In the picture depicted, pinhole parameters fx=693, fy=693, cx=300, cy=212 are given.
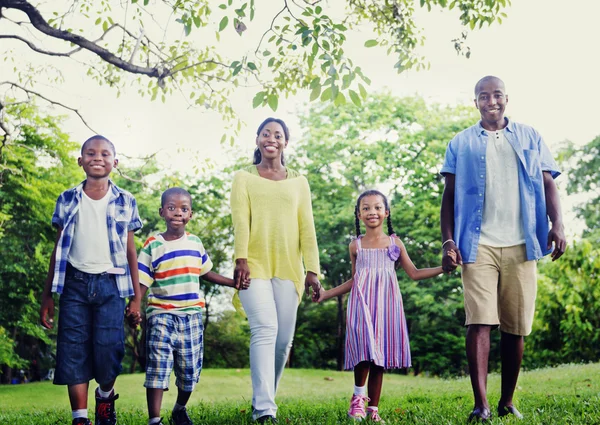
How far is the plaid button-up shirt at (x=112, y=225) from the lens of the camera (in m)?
4.71

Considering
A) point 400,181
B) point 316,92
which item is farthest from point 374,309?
point 400,181

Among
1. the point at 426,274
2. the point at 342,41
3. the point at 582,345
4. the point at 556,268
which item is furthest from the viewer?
the point at 556,268

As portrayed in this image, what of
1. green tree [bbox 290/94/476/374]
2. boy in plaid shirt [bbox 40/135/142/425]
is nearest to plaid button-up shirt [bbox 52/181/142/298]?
boy in plaid shirt [bbox 40/135/142/425]

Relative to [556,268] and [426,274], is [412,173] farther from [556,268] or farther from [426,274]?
[426,274]

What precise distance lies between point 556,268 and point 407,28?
11.6m

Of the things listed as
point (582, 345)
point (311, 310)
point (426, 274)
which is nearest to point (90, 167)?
point (426, 274)

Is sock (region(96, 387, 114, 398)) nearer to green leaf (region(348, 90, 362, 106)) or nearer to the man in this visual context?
the man

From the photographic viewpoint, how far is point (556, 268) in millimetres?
19844

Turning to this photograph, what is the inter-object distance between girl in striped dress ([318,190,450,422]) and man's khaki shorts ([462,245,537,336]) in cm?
51

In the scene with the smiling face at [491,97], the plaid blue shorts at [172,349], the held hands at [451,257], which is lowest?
the plaid blue shorts at [172,349]

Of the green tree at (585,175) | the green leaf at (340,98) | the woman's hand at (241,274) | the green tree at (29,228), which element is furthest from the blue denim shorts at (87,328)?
the green tree at (585,175)

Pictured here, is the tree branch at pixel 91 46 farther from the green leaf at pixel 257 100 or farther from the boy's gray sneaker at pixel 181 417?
the boy's gray sneaker at pixel 181 417

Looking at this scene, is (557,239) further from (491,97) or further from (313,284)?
(313,284)

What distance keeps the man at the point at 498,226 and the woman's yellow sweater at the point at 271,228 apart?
1.13 metres
